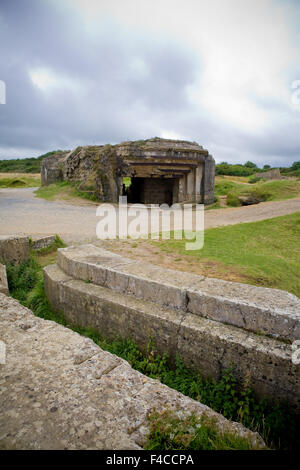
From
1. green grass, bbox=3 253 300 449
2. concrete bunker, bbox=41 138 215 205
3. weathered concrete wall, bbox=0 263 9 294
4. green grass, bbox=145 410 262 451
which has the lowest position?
green grass, bbox=3 253 300 449

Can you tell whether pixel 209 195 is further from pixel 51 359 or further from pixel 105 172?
pixel 51 359

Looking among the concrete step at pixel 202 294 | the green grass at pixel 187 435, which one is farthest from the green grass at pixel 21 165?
the green grass at pixel 187 435

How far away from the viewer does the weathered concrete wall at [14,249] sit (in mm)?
4664

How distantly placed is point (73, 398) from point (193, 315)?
141 cm

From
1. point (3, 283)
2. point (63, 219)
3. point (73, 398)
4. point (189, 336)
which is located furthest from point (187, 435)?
point (63, 219)

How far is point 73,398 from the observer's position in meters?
1.58

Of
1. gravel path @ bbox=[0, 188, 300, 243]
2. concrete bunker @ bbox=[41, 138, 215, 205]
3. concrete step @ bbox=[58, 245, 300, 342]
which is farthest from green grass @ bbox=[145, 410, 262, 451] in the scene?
concrete bunker @ bbox=[41, 138, 215, 205]

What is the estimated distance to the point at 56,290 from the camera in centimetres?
377

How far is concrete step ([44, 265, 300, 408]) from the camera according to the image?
201cm

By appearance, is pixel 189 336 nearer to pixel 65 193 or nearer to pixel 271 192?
pixel 271 192

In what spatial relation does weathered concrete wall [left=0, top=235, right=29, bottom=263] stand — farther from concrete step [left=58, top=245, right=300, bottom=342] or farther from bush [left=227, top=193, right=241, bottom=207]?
bush [left=227, top=193, right=241, bottom=207]

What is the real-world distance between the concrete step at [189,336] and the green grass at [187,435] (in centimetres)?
68

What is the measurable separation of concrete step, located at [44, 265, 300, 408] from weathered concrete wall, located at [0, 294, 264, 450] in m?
0.55

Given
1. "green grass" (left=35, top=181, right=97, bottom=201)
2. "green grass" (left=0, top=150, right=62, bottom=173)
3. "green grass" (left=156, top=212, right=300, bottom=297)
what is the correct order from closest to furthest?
"green grass" (left=156, top=212, right=300, bottom=297), "green grass" (left=35, top=181, right=97, bottom=201), "green grass" (left=0, top=150, right=62, bottom=173)
